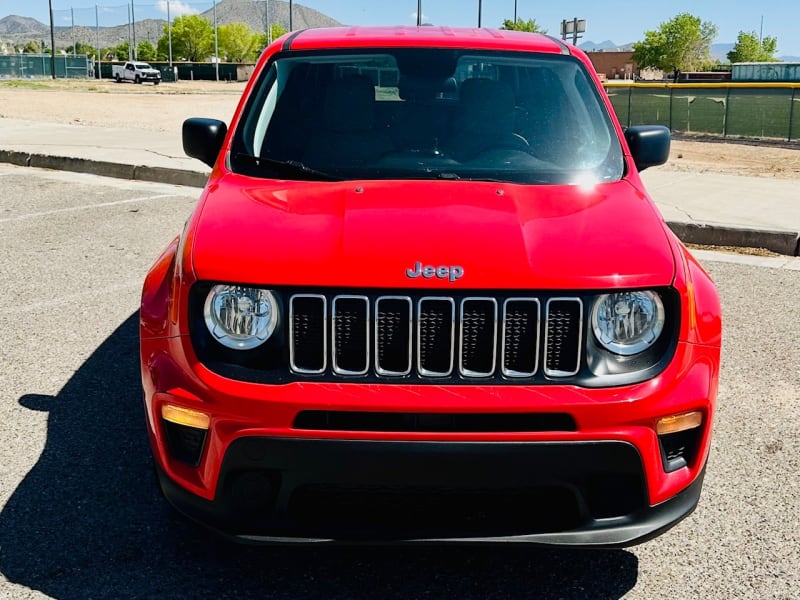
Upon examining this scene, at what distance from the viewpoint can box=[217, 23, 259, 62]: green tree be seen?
524ft

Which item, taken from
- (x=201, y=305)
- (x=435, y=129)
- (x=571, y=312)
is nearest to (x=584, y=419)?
(x=571, y=312)

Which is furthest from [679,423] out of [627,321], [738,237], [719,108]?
[719,108]

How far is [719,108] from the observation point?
1004 inches

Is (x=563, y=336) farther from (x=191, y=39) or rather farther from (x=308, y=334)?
(x=191, y=39)

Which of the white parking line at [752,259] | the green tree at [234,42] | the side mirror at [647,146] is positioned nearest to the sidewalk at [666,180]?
the white parking line at [752,259]

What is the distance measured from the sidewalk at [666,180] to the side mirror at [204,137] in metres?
5.83

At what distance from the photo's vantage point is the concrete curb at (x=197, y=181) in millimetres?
8641

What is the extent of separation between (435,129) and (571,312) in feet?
4.69

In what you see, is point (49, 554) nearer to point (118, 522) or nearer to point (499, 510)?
point (118, 522)

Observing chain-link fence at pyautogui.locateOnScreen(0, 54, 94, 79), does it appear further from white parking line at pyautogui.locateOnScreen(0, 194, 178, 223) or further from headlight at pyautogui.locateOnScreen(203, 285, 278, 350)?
headlight at pyautogui.locateOnScreen(203, 285, 278, 350)

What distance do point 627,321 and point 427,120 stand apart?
1522 mm

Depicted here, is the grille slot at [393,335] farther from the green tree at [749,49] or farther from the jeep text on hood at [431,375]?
the green tree at [749,49]

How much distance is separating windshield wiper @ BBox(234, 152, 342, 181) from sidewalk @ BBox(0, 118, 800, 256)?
6149 millimetres

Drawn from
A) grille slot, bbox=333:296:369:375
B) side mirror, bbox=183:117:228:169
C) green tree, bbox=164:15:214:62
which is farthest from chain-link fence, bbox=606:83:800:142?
green tree, bbox=164:15:214:62
